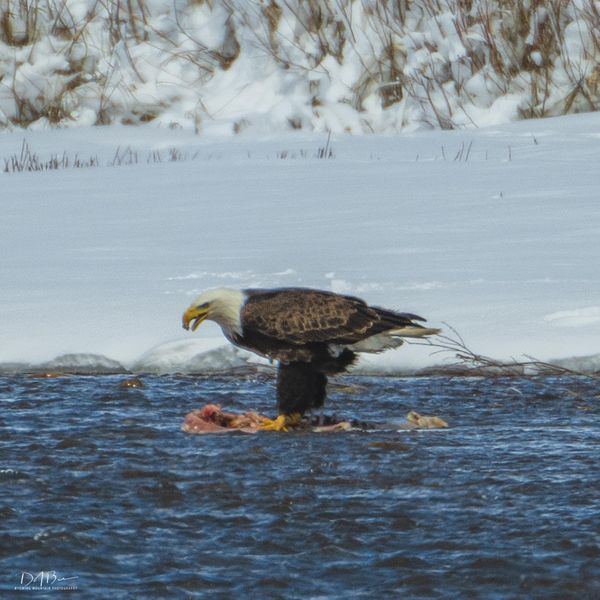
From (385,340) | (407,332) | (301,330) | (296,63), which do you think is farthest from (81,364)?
(296,63)

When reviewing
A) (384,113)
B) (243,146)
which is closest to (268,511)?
(243,146)

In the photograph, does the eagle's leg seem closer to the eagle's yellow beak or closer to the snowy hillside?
the eagle's yellow beak

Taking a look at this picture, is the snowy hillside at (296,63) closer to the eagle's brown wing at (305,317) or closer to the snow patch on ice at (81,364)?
the snow patch on ice at (81,364)

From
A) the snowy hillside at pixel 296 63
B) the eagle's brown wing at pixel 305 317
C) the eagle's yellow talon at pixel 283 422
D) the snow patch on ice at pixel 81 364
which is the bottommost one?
the eagle's yellow talon at pixel 283 422

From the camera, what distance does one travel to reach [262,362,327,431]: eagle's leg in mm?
6379

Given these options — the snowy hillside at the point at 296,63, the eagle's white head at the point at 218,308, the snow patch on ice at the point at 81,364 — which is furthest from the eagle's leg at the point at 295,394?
the snowy hillside at the point at 296,63

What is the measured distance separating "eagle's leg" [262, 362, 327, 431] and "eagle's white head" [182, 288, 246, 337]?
0.34m

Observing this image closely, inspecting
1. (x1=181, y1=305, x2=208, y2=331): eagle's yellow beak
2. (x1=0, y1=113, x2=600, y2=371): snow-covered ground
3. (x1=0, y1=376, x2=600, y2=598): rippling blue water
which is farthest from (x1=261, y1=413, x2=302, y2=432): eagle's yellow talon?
(x1=0, y1=113, x2=600, y2=371): snow-covered ground

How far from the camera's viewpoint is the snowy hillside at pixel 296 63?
16484 millimetres

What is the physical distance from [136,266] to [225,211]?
1.94m

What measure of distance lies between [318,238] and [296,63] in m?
8.42

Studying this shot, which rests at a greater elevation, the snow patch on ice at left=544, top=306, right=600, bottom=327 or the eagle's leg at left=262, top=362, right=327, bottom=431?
the snow patch on ice at left=544, top=306, right=600, bottom=327

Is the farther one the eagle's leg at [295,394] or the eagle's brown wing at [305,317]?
the eagle's leg at [295,394]

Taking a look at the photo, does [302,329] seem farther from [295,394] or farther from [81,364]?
[81,364]
